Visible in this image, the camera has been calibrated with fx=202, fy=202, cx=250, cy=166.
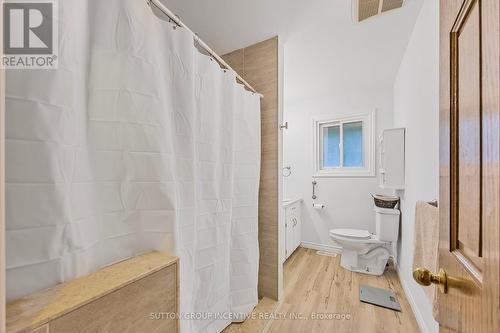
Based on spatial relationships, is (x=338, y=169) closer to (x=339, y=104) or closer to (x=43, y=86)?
(x=339, y=104)

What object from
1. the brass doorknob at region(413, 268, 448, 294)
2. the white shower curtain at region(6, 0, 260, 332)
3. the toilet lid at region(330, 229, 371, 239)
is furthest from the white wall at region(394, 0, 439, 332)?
the white shower curtain at region(6, 0, 260, 332)

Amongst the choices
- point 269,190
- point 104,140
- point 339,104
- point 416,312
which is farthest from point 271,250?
point 339,104

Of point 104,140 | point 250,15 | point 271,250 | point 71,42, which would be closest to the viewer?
point 71,42

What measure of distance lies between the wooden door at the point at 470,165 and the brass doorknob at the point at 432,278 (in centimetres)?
2

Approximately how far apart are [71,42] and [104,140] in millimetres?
337

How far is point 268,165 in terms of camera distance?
1.83m

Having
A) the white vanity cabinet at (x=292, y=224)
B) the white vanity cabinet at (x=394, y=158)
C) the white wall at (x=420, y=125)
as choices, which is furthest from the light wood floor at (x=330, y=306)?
the white vanity cabinet at (x=394, y=158)

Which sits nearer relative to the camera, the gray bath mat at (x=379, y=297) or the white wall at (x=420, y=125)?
the white wall at (x=420, y=125)

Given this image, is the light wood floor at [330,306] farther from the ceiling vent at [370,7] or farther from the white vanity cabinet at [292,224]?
the ceiling vent at [370,7]

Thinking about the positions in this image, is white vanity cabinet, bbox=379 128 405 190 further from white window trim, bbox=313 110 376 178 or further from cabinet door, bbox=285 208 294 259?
cabinet door, bbox=285 208 294 259

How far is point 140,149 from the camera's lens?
87 centimetres

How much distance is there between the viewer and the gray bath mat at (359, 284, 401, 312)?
1.71 meters

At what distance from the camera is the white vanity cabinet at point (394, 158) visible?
1.99m

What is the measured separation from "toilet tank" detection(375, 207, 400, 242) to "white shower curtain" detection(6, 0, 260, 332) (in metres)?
1.77
